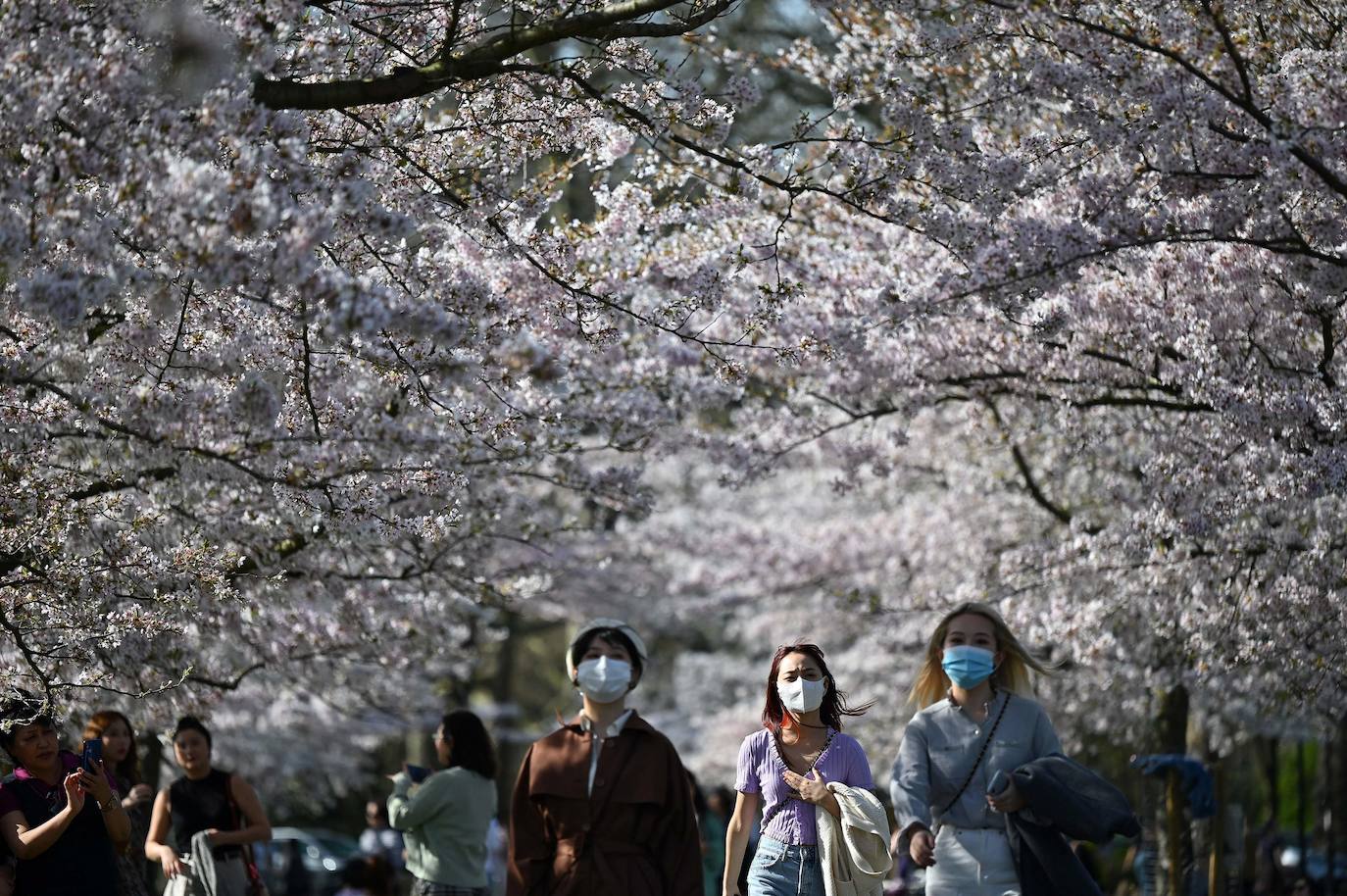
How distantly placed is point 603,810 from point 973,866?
1.80 metres

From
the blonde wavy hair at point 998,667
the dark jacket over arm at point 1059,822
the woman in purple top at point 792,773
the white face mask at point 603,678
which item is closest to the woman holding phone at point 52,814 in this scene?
the white face mask at point 603,678

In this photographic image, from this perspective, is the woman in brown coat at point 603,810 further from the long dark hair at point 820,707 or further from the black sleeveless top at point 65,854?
the black sleeveless top at point 65,854

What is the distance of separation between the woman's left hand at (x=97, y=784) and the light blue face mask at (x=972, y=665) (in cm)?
371

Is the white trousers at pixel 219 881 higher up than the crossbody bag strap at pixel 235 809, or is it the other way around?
the crossbody bag strap at pixel 235 809

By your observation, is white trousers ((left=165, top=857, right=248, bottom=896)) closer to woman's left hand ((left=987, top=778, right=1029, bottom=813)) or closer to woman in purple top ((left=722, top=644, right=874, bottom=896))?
woman in purple top ((left=722, top=644, right=874, bottom=896))

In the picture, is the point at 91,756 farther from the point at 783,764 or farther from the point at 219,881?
the point at 783,764

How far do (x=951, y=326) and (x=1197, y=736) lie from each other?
8.31 m

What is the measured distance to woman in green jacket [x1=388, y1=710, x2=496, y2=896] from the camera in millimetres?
9414

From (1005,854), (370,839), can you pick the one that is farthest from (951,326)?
(370,839)

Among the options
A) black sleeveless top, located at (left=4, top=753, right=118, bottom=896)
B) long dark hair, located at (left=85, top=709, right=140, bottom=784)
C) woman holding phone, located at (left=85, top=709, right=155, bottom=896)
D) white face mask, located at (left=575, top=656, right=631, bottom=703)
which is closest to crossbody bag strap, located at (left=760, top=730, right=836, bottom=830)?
white face mask, located at (left=575, top=656, right=631, bottom=703)

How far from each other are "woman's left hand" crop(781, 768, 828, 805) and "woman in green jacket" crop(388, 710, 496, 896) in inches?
119

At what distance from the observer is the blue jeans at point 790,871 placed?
22.7 ft

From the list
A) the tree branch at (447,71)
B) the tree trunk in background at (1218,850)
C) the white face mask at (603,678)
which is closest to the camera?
the tree branch at (447,71)

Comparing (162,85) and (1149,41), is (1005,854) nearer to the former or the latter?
(1149,41)
